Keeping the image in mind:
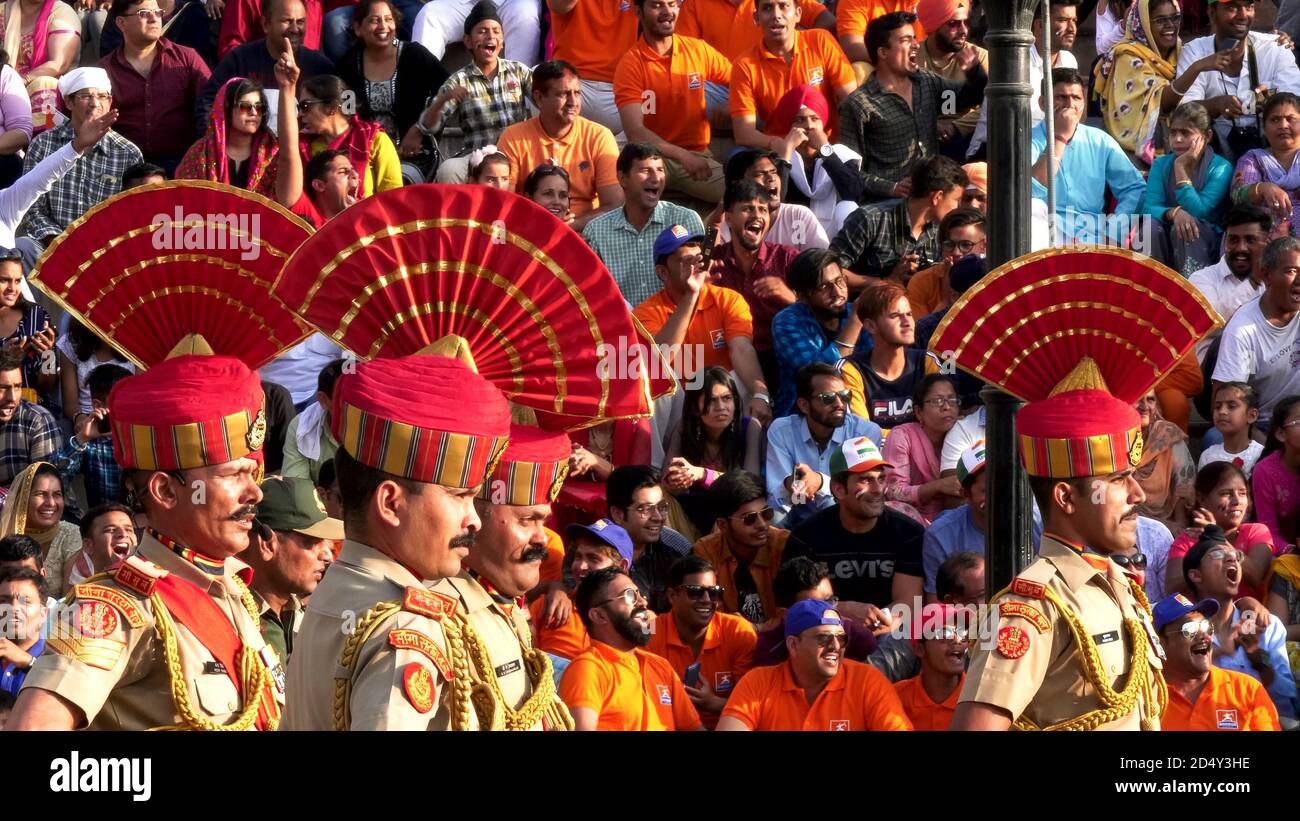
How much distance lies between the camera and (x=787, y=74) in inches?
455

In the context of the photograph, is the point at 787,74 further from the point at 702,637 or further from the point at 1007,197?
the point at 1007,197

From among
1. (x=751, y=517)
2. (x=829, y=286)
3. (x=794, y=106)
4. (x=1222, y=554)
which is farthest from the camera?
(x=794, y=106)

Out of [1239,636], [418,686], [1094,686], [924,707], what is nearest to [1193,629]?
[1239,636]

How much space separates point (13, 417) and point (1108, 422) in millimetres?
5894

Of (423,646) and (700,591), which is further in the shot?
(700,591)

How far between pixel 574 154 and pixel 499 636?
6.74 metres

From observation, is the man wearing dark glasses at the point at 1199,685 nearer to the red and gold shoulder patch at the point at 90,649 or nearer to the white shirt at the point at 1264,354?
the white shirt at the point at 1264,354

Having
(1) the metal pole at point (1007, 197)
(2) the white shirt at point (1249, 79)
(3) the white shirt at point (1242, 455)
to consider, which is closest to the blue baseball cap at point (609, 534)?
(1) the metal pole at point (1007, 197)

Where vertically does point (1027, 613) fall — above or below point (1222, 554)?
above

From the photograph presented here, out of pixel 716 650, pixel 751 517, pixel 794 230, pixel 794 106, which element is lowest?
pixel 716 650

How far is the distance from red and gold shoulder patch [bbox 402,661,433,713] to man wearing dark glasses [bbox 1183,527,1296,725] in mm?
4668

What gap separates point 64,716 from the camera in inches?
170

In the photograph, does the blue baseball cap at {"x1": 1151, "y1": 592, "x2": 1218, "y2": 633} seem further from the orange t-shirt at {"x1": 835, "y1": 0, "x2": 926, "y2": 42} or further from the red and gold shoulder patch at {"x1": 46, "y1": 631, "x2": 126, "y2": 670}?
the orange t-shirt at {"x1": 835, "y1": 0, "x2": 926, "y2": 42}
